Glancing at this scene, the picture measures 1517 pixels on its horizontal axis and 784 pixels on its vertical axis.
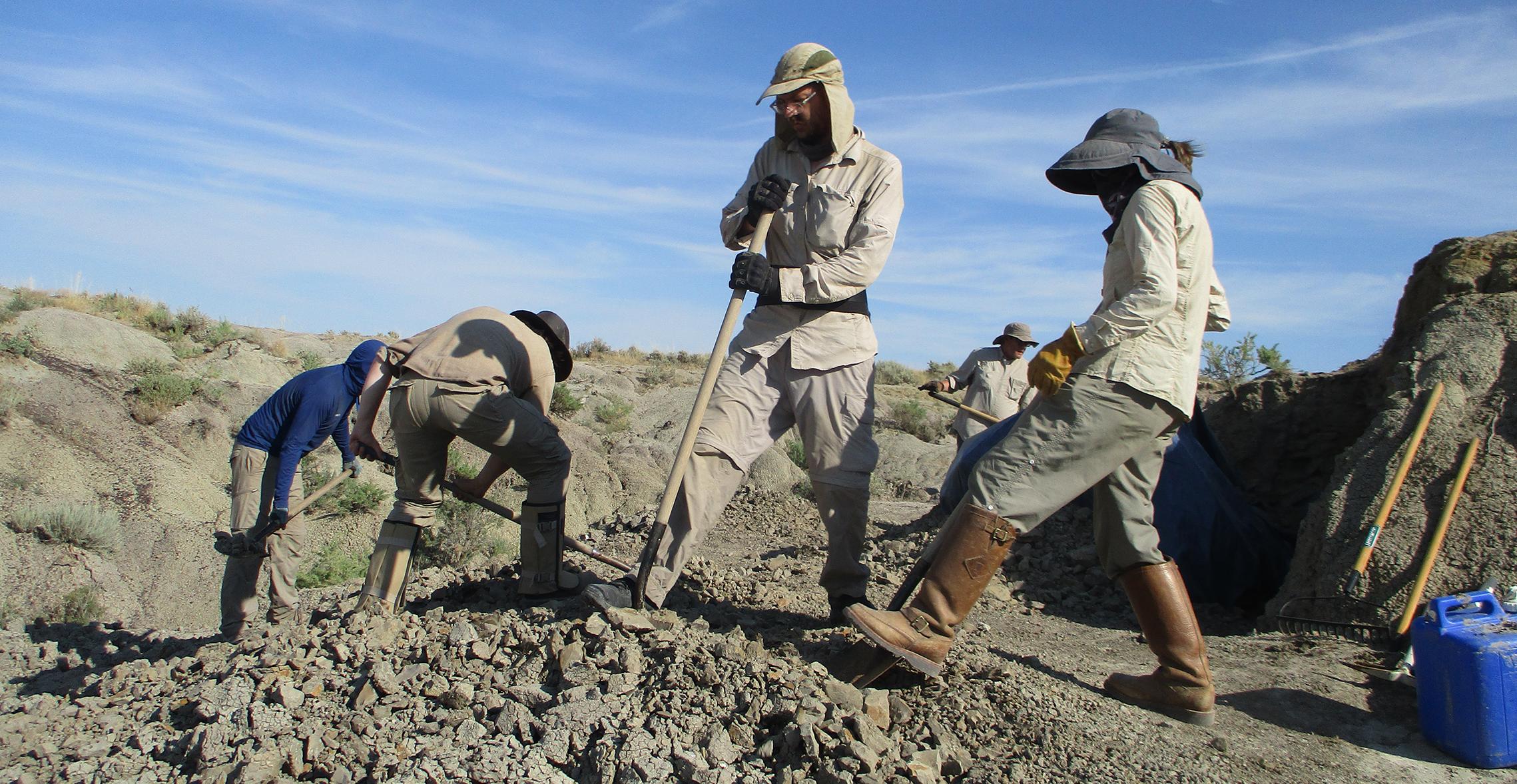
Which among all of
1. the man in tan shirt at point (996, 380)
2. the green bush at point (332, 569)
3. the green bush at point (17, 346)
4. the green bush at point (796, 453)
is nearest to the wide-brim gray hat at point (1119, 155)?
the man in tan shirt at point (996, 380)

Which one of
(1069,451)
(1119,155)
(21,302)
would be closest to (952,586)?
(1069,451)

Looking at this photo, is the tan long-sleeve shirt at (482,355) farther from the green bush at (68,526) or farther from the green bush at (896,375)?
the green bush at (896,375)

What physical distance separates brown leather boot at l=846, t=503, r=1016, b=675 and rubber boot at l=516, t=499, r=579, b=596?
1837mm

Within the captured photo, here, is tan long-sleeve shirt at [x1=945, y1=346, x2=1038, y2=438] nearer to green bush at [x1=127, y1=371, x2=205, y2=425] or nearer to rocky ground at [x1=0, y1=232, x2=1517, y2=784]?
rocky ground at [x1=0, y1=232, x2=1517, y2=784]

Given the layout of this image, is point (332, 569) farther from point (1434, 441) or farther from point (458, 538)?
point (1434, 441)

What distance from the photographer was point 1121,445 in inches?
123

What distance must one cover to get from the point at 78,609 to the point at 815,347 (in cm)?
614

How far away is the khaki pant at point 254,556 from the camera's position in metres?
5.59

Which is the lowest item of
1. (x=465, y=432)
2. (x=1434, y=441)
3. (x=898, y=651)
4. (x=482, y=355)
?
(x=898, y=651)

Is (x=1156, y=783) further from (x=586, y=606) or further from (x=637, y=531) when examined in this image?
(x=637, y=531)

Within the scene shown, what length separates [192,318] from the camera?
1434 cm

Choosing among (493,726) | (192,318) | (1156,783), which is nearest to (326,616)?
(493,726)

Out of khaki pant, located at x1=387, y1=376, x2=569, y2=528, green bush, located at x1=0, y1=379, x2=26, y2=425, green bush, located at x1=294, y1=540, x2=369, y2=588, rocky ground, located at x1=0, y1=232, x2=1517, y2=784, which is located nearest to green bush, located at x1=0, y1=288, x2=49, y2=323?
green bush, located at x1=0, y1=379, x2=26, y2=425

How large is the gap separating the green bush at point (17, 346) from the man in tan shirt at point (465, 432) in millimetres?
8769
